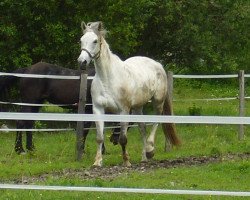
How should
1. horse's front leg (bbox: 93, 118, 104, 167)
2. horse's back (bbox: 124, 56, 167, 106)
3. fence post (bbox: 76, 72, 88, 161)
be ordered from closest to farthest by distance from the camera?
horse's front leg (bbox: 93, 118, 104, 167) → horse's back (bbox: 124, 56, 167, 106) → fence post (bbox: 76, 72, 88, 161)

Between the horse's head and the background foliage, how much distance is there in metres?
5.66

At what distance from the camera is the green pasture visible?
9.52 m

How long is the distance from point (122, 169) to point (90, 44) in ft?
6.57

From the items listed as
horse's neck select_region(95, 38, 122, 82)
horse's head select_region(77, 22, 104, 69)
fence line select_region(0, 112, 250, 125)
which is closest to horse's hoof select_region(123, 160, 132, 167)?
horse's neck select_region(95, 38, 122, 82)

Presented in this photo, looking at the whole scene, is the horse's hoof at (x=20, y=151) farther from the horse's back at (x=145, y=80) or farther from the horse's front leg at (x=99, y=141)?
the horse's back at (x=145, y=80)

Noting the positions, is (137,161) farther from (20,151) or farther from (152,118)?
(152,118)

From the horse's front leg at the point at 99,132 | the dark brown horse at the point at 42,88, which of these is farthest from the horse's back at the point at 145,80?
the dark brown horse at the point at 42,88

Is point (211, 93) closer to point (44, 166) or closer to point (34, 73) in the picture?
point (34, 73)

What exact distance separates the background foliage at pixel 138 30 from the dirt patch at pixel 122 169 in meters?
6.38

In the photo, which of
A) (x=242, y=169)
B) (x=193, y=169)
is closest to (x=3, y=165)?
(x=193, y=169)

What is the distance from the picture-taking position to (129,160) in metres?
12.3

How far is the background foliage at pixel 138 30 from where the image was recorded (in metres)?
17.9

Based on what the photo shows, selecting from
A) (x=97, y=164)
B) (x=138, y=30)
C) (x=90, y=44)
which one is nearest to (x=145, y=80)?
(x=90, y=44)

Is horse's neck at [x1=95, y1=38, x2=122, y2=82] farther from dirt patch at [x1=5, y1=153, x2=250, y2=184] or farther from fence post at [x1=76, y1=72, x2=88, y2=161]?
dirt patch at [x1=5, y1=153, x2=250, y2=184]
